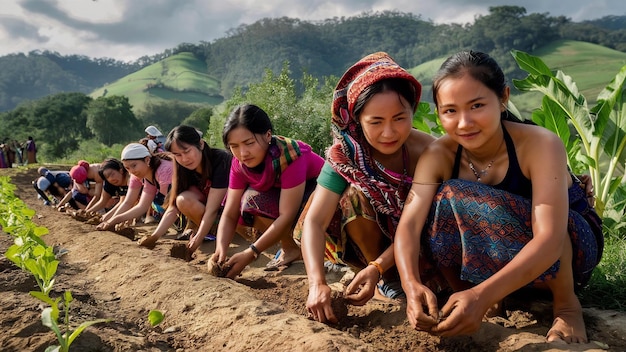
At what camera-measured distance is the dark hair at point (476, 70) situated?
1595mm

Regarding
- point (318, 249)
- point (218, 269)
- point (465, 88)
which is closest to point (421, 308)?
point (318, 249)

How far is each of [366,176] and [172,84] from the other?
269ft

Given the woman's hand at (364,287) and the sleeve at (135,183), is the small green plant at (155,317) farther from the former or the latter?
the sleeve at (135,183)

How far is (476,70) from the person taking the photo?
62.8 inches

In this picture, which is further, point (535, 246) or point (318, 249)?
point (318, 249)

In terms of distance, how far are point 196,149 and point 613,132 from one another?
115 inches

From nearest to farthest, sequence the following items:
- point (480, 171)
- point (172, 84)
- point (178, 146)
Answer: point (480, 171) < point (178, 146) < point (172, 84)

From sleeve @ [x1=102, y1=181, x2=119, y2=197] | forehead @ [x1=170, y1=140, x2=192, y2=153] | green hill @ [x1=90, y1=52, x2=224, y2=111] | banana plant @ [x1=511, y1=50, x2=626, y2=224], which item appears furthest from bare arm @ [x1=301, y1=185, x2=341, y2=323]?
green hill @ [x1=90, y1=52, x2=224, y2=111]

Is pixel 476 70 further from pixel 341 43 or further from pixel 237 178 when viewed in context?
pixel 341 43

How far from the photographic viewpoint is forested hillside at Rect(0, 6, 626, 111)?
54.4 meters

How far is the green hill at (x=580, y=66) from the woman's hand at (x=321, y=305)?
55.8 ft

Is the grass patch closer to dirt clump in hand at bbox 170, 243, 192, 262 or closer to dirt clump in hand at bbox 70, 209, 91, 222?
dirt clump in hand at bbox 170, 243, 192, 262

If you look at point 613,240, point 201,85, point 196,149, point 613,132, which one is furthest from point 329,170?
point 201,85

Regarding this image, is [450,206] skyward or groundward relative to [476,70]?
groundward
